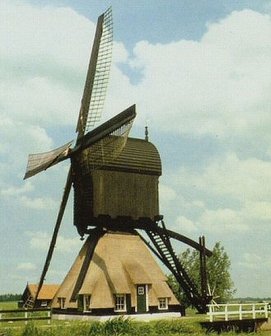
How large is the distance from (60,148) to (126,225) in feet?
19.3

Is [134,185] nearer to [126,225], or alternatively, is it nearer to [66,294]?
[126,225]

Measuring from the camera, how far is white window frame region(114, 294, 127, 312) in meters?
31.1

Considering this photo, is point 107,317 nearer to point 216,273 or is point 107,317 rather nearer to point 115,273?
point 115,273

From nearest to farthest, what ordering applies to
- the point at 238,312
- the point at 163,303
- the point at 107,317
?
1. the point at 238,312
2. the point at 107,317
3. the point at 163,303

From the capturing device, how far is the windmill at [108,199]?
103 feet

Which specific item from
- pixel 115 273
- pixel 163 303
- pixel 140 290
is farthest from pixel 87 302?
pixel 163 303

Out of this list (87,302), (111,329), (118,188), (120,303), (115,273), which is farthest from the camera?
(118,188)

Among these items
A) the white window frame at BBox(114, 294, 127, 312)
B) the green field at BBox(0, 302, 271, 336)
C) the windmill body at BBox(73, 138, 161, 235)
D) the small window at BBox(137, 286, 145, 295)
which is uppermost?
the windmill body at BBox(73, 138, 161, 235)

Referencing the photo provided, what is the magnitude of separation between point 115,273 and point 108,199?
4.12 meters

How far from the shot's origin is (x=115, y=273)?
104ft

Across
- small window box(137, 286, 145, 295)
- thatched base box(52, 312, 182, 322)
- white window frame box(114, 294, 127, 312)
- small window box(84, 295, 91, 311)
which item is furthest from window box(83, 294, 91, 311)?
small window box(137, 286, 145, 295)

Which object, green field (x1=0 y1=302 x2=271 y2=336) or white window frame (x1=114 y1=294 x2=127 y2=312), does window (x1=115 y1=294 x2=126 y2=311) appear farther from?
green field (x1=0 y1=302 x2=271 y2=336)

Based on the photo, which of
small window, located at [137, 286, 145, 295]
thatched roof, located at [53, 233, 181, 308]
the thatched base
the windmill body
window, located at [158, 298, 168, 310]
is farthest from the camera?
window, located at [158, 298, 168, 310]

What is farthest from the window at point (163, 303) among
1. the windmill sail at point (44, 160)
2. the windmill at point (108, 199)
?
the windmill sail at point (44, 160)
